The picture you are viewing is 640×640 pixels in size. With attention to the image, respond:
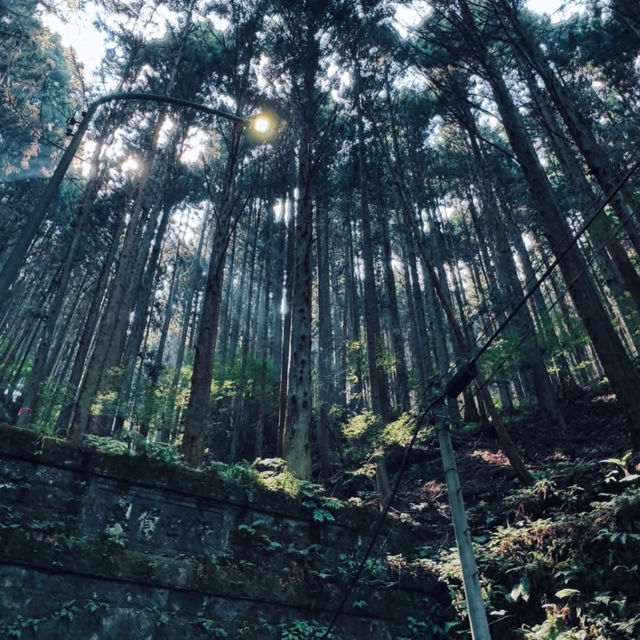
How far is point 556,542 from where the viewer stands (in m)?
6.10

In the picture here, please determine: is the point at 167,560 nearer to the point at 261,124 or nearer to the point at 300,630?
the point at 300,630

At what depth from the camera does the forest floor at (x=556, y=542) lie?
5.12m

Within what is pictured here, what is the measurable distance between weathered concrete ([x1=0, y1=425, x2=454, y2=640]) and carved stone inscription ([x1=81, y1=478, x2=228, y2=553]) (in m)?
0.01

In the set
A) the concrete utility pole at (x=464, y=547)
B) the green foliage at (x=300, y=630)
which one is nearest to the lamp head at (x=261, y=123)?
the concrete utility pole at (x=464, y=547)

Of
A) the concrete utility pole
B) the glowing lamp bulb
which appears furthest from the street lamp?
the concrete utility pole

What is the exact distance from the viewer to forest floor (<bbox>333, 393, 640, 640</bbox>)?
5.12 meters

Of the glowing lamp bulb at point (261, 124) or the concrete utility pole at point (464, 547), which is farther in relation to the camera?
the glowing lamp bulb at point (261, 124)

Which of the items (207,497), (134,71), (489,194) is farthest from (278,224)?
(207,497)

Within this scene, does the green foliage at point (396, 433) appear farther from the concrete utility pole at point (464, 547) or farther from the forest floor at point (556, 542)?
the concrete utility pole at point (464, 547)

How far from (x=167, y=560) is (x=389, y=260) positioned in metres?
14.2

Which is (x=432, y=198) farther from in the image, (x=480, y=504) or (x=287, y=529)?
(x=287, y=529)

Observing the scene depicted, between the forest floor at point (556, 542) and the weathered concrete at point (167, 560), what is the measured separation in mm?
995

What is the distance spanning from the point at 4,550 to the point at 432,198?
2153 centimetres

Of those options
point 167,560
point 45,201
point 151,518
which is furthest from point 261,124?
point 167,560
